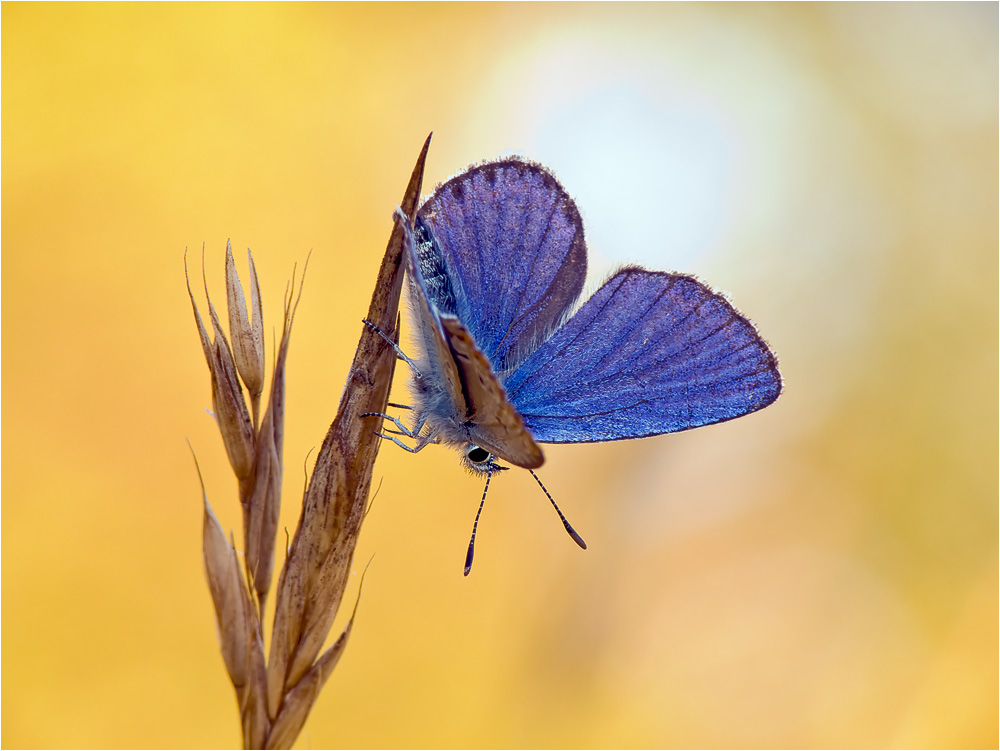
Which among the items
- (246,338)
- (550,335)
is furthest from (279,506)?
(550,335)

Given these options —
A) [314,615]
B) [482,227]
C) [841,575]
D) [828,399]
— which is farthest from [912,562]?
[314,615]

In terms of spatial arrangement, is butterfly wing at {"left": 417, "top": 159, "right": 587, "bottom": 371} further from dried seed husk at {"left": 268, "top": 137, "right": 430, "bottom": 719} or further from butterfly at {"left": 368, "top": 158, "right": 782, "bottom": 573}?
dried seed husk at {"left": 268, "top": 137, "right": 430, "bottom": 719}

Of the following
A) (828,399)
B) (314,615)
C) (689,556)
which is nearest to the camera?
(314,615)

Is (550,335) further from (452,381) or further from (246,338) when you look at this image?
(246,338)

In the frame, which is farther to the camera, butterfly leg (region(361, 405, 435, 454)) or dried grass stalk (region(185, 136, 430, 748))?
butterfly leg (region(361, 405, 435, 454))

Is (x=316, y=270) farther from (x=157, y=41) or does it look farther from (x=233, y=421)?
(x=233, y=421)

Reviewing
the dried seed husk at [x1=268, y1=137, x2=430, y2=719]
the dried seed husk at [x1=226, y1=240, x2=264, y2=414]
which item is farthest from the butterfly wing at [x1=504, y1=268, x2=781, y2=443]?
the dried seed husk at [x1=226, y1=240, x2=264, y2=414]

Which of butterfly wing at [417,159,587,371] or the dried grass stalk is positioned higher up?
butterfly wing at [417,159,587,371]
